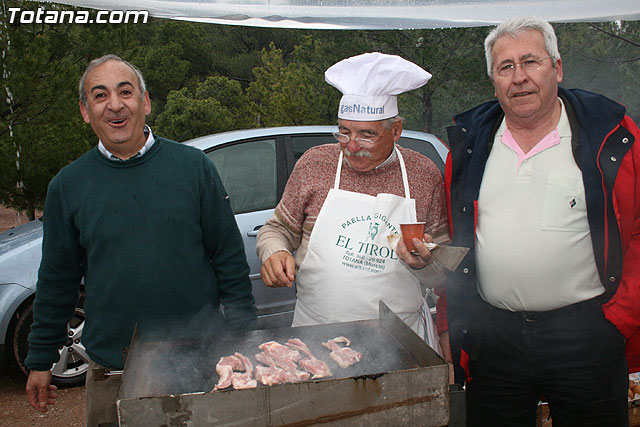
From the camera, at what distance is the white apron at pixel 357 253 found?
7.70 feet

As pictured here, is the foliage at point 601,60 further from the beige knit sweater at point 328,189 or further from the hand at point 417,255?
the hand at point 417,255

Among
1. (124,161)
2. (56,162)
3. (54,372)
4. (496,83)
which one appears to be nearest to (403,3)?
(496,83)

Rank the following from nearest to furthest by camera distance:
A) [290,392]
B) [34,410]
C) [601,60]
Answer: [290,392] → [34,410] → [601,60]

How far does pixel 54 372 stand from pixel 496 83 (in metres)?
3.64

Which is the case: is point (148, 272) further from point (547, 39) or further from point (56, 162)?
point (56, 162)

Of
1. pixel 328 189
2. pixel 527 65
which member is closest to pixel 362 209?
pixel 328 189

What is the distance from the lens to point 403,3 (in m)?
3.65

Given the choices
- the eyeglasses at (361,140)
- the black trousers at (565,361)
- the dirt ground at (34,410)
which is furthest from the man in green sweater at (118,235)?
the dirt ground at (34,410)

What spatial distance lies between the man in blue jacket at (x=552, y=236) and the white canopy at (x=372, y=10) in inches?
62.9

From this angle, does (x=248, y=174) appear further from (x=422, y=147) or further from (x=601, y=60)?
(x=601, y=60)

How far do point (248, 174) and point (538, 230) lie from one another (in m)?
2.65

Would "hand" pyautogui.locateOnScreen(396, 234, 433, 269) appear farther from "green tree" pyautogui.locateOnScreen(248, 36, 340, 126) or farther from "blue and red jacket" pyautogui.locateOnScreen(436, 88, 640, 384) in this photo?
"green tree" pyautogui.locateOnScreen(248, 36, 340, 126)

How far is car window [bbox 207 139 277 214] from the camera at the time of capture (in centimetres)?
425

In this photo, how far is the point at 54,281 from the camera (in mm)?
2211
